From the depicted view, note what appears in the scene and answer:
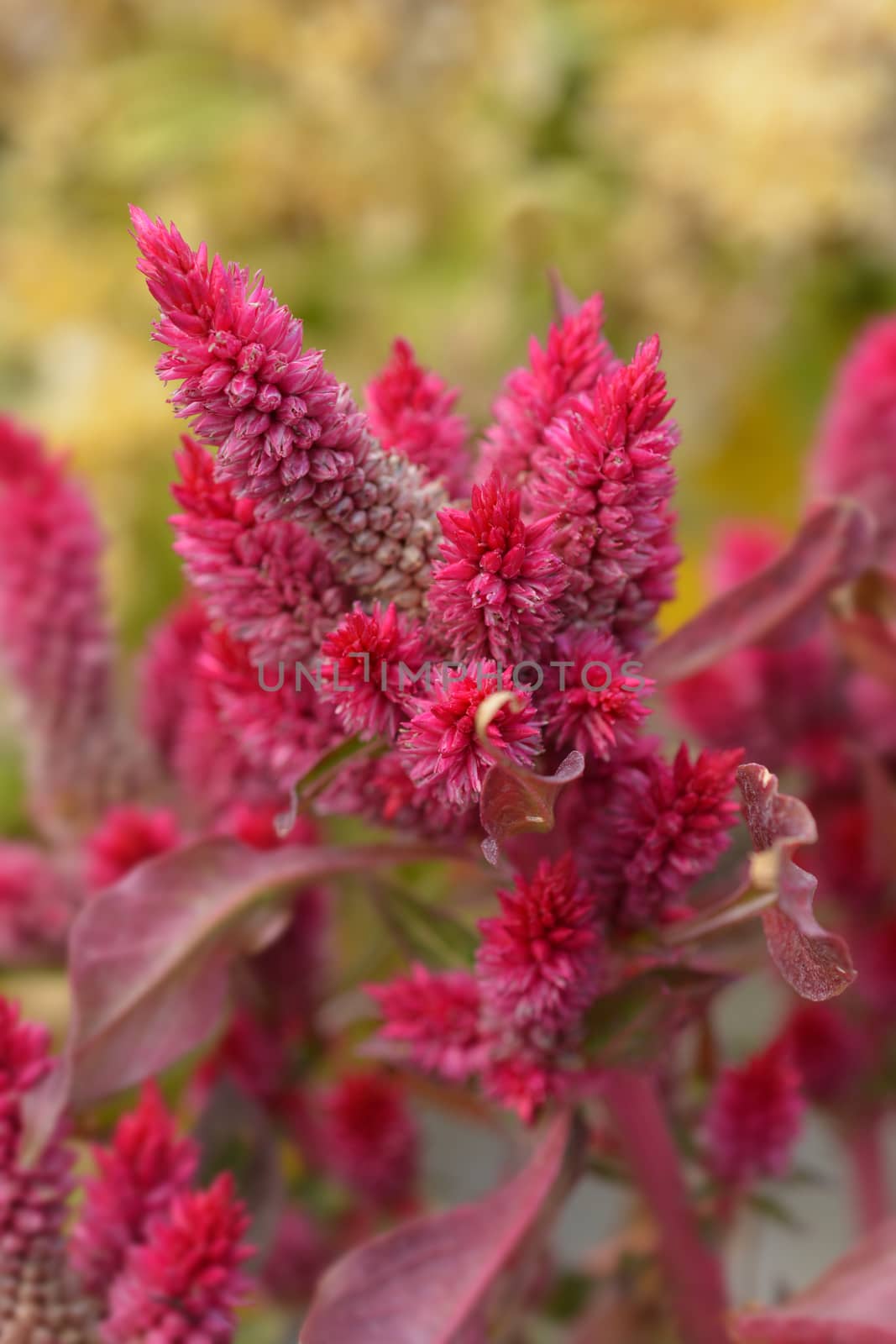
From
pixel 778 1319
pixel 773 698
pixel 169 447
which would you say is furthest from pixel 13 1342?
pixel 169 447

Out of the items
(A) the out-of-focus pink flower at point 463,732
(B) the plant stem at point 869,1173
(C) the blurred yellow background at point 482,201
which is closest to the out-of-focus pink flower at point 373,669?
(A) the out-of-focus pink flower at point 463,732

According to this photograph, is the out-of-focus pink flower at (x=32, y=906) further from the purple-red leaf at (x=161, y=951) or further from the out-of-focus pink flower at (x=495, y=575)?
the out-of-focus pink flower at (x=495, y=575)

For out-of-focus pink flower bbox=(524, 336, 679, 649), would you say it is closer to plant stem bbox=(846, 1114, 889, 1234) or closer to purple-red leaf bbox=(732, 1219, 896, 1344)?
purple-red leaf bbox=(732, 1219, 896, 1344)

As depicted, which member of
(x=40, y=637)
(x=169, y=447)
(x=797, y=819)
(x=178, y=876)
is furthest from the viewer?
(x=169, y=447)

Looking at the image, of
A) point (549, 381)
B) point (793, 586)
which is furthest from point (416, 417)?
point (793, 586)

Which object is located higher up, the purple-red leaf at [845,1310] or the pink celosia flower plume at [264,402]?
the pink celosia flower plume at [264,402]

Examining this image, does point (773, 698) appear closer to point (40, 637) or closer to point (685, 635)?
point (685, 635)
